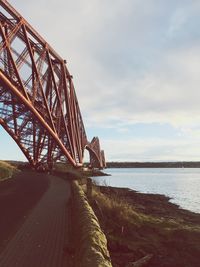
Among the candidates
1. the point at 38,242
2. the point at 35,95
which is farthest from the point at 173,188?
the point at 38,242

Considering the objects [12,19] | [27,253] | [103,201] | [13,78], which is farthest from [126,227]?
[12,19]

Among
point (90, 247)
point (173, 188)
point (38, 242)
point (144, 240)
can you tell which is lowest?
point (144, 240)

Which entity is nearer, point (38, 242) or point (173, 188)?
point (38, 242)

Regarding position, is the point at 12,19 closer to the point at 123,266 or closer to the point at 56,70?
the point at 56,70

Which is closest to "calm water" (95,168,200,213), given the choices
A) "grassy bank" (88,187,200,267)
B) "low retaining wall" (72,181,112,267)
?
"grassy bank" (88,187,200,267)

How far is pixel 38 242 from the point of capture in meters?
11.1

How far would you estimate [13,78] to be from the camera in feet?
117

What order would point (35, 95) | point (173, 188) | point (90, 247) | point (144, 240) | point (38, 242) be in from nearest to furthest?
point (90, 247)
point (38, 242)
point (144, 240)
point (35, 95)
point (173, 188)

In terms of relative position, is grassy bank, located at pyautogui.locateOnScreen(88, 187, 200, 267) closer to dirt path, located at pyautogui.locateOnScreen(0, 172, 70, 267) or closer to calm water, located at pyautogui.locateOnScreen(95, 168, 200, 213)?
dirt path, located at pyautogui.locateOnScreen(0, 172, 70, 267)

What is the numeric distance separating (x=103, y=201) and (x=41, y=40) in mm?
26308

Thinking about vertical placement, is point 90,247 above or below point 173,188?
below

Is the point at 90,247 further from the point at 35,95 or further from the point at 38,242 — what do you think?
the point at 35,95

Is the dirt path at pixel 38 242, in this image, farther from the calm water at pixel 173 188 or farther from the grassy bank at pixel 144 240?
the calm water at pixel 173 188

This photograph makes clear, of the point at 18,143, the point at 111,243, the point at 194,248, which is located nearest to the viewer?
the point at 111,243
